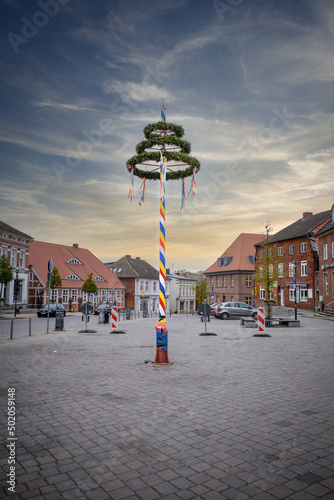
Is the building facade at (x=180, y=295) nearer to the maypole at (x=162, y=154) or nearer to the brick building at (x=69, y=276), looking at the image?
the brick building at (x=69, y=276)

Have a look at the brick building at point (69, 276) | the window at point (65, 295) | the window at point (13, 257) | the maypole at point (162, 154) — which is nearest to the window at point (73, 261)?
the brick building at point (69, 276)

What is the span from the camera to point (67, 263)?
56.3 m

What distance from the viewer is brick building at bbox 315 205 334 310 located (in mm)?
34188

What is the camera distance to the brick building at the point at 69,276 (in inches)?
1933

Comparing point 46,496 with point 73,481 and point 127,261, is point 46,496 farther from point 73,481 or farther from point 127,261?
point 127,261

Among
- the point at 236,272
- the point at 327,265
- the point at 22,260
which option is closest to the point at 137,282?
the point at 236,272

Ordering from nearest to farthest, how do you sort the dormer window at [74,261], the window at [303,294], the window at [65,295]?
the window at [303,294] → the window at [65,295] → the dormer window at [74,261]

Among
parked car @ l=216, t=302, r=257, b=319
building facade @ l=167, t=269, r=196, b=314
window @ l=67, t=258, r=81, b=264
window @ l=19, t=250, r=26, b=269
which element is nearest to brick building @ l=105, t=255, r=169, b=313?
building facade @ l=167, t=269, r=196, b=314

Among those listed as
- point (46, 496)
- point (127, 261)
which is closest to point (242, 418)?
point (46, 496)

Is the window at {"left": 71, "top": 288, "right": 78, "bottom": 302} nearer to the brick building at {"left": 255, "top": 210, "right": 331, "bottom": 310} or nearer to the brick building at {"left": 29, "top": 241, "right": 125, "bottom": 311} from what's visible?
the brick building at {"left": 29, "top": 241, "right": 125, "bottom": 311}

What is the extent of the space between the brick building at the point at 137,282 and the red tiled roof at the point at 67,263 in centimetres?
743

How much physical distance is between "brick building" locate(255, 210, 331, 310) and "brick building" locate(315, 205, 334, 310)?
10.6 feet

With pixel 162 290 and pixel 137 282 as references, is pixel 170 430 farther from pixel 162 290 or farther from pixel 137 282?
pixel 137 282

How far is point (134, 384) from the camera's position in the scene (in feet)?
24.4
